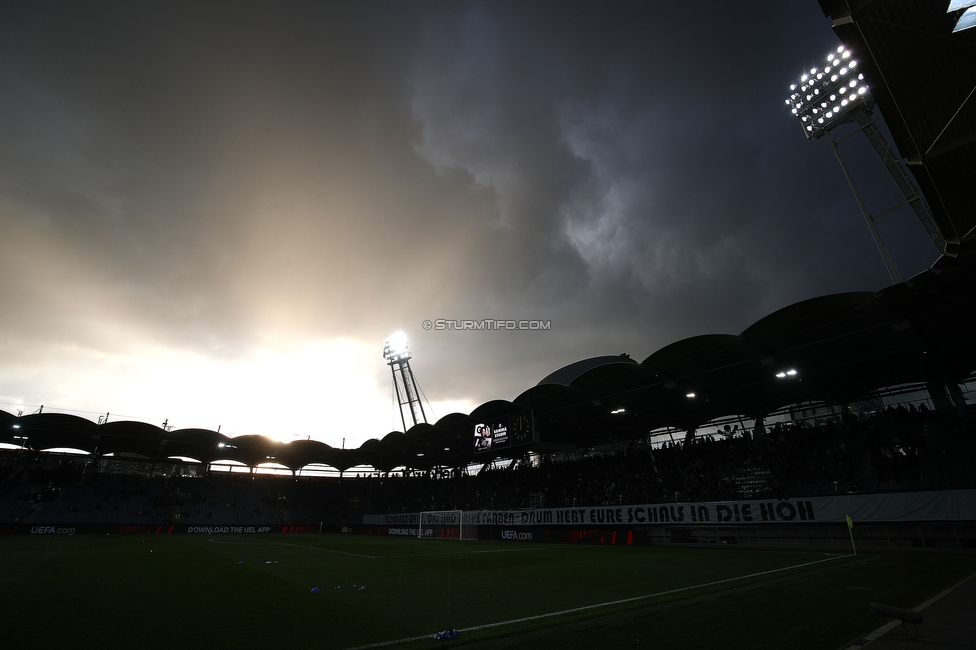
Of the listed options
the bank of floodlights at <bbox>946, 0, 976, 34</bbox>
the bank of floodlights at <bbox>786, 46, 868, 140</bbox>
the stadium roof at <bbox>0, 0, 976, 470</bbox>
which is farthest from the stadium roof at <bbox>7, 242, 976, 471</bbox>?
the bank of floodlights at <bbox>786, 46, 868, 140</bbox>

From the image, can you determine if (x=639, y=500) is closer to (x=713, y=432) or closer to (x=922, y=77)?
(x=713, y=432)

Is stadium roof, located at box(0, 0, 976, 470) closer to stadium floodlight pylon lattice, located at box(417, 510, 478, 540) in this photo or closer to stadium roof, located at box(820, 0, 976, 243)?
stadium roof, located at box(820, 0, 976, 243)

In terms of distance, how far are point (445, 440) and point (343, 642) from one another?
43949mm

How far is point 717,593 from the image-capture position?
33.1 ft

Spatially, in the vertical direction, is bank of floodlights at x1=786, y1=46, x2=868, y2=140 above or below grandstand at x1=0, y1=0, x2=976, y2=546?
above

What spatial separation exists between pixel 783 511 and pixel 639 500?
36.7 feet

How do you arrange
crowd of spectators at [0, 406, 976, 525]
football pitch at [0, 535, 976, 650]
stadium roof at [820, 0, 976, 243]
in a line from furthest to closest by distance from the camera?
crowd of spectators at [0, 406, 976, 525] → stadium roof at [820, 0, 976, 243] → football pitch at [0, 535, 976, 650]

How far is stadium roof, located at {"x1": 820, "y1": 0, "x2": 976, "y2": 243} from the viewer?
10078mm

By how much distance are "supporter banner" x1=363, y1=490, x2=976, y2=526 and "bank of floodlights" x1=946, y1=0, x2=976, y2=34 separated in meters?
21.0

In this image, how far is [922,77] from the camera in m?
11.3

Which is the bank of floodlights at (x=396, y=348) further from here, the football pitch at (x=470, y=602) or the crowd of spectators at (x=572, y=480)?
the football pitch at (x=470, y=602)

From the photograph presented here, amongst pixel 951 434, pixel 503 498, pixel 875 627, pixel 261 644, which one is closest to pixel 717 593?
pixel 875 627

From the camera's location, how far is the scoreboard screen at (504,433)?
124 ft

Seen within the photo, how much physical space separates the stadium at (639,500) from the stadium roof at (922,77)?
6 centimetres
